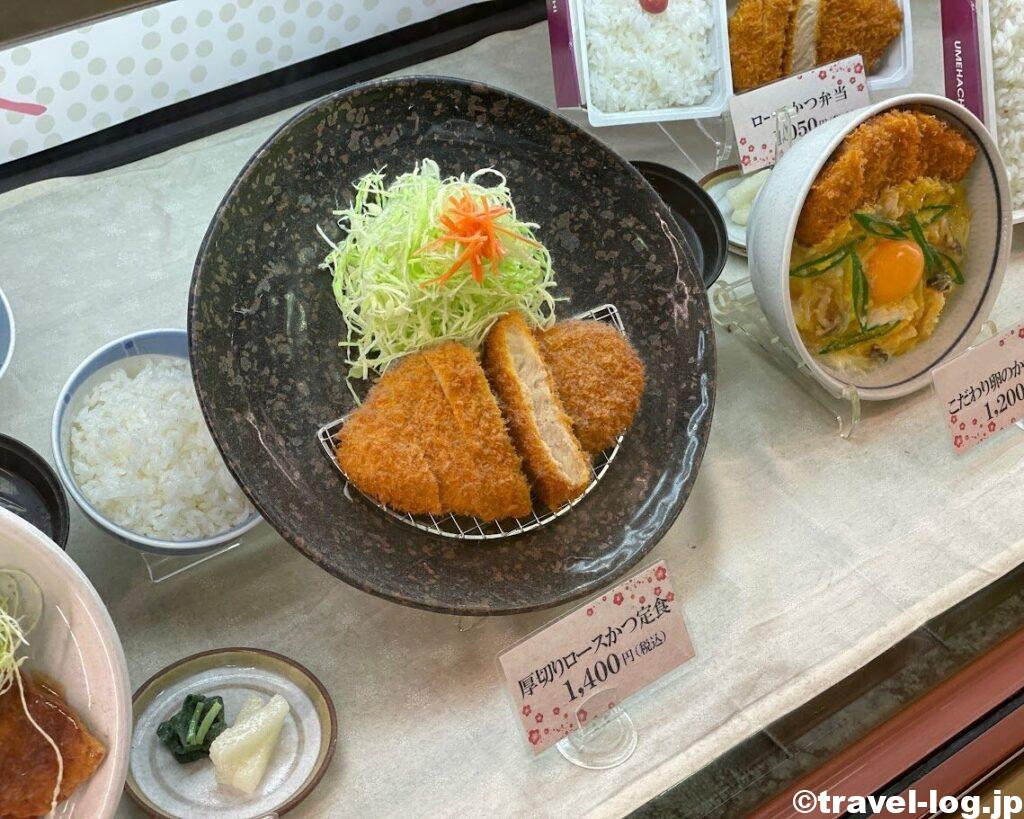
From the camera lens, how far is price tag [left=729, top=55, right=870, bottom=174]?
7.11ft

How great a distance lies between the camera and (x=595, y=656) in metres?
1.52

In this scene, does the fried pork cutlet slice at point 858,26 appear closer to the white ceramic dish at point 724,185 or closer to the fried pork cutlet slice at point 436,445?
the white ceramic dish at point 724,185

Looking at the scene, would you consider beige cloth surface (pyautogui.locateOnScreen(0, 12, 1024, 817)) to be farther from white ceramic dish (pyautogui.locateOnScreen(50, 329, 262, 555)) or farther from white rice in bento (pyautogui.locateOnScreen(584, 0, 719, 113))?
white rice in bento (pyautogui.locateOnScreen(584, 0, 719, 113))

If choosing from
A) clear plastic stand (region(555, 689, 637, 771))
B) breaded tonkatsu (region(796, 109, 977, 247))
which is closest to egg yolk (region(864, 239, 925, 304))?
breaded tonkatsu (region(796, 109, 977, 247))

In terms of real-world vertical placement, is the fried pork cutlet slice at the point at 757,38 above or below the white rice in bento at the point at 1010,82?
above

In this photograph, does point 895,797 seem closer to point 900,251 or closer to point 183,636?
point 900,251

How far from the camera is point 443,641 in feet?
5.75

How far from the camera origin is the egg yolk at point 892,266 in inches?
79.3

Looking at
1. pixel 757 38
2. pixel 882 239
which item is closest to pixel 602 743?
pixel 882 239

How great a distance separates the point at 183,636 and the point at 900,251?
1591 mm

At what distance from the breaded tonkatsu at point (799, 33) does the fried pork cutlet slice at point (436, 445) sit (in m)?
1.24

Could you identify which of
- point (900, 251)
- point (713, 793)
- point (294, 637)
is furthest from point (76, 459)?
point (900, 251)

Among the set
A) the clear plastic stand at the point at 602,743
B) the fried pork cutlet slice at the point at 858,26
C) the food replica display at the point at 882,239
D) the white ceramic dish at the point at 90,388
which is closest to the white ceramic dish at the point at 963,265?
→ the food replica display at the point at 882,239

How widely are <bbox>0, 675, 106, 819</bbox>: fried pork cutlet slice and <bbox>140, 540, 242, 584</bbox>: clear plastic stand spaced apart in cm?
46
